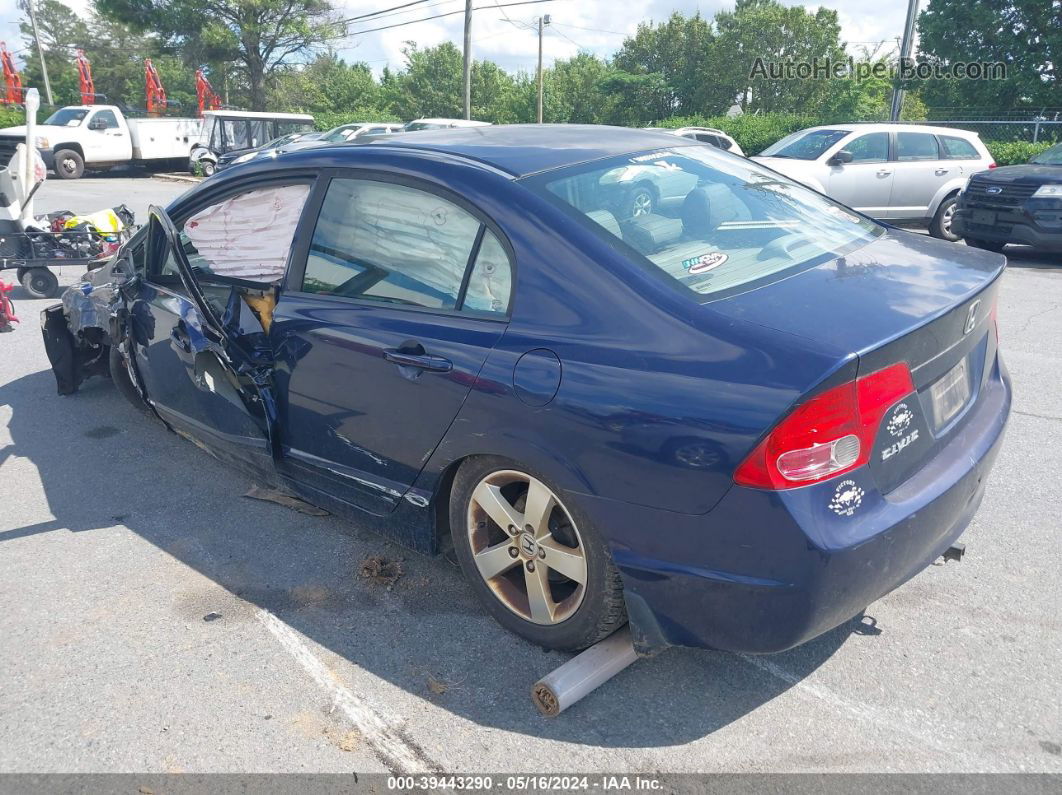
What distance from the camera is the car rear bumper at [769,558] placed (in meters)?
2.30

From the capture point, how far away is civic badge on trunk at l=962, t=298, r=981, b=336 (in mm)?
2771

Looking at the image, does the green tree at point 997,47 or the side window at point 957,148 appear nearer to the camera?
the side window at point 957,148

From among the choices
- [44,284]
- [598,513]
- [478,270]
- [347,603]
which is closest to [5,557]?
[347,603]

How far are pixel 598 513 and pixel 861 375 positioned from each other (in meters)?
0.83

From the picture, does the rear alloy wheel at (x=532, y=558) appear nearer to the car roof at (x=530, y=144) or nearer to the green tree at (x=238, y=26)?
the car roof at (x=530, y=144)

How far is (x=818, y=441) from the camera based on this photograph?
2297 mm

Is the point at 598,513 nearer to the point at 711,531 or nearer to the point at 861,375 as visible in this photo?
the point at 711,531

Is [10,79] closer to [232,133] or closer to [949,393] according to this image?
[232,133]

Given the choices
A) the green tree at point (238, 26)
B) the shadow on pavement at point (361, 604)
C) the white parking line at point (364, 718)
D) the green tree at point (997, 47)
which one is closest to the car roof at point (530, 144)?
the shadow on pavement at point (361, 604)

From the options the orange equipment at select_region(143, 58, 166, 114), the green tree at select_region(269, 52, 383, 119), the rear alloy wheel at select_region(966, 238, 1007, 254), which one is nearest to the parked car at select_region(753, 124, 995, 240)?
the rear alloy wheel at select_region(966, 238, 1007, 254)

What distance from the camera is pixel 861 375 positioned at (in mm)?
2328

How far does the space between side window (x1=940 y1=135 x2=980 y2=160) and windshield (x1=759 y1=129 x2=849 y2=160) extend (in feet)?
5.60

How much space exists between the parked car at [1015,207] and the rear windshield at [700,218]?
26.5 ft

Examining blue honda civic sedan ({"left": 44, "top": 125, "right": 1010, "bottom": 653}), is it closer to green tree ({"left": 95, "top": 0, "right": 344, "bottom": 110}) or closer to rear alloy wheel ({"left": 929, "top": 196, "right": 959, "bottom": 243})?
rear alloy wheel ({"left": 929, "top": 196, "right": 959, "bottom": 243})
